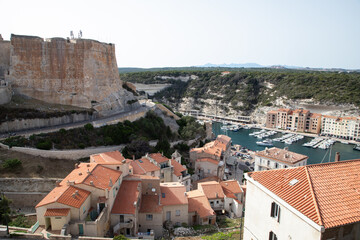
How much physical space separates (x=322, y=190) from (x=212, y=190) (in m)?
15.9

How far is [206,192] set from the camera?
23578 mm

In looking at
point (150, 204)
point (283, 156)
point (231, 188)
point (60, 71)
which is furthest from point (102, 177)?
point (283, 156)

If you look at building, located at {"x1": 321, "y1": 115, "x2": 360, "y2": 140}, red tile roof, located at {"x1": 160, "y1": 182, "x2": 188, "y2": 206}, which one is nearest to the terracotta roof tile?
red tile roof, located at {"x1": 160, "y1": 182, "x2": 188, "y2": 206}

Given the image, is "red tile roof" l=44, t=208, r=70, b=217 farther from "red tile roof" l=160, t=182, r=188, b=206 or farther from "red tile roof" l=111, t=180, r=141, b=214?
"red tile roof" l=160, t=182, r=188, b=206

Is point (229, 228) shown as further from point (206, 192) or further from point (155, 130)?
point (155, 130)

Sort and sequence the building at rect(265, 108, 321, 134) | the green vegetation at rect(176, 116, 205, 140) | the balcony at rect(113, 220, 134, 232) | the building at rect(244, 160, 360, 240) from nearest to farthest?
the building at rect(244, 160, 360, 240) < the balcony at rect(113, 220, 134, 232) < the green vegetation at rect(176, 116, 205, 140) < the building at rect(265, 108, 321, 134)

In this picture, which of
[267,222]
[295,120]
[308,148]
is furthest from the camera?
[295,120]

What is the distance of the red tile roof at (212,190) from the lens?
23.4 m

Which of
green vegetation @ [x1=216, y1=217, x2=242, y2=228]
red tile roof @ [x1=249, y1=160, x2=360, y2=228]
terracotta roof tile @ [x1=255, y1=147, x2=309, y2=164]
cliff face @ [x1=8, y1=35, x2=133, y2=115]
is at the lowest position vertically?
green vegetation @ [x1=216, y1=217, x2=242, y2=228]

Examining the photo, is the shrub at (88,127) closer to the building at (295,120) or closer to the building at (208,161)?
the building at (208,161)

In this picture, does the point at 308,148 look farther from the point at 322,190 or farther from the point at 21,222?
the point at 21,222

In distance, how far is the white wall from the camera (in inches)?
313

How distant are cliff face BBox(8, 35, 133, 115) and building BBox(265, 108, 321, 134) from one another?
4881 centimetres

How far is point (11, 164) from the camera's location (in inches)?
784
